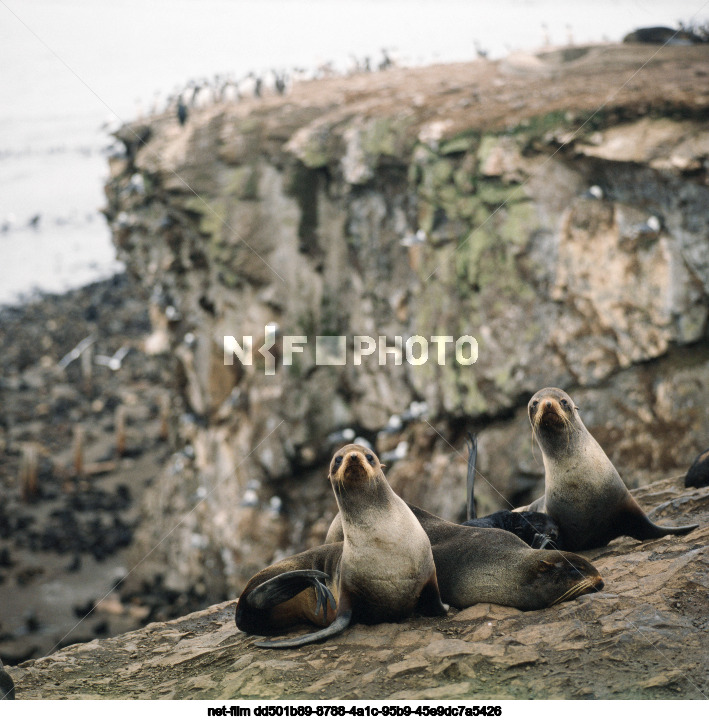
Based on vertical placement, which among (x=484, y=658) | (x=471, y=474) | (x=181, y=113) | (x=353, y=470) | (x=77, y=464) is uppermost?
(x=181, y=113)

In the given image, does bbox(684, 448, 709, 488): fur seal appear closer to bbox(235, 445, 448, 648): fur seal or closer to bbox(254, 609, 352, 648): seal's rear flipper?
bbox(235, 445, 448, 648): fur seal

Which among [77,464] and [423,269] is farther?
[77,464]

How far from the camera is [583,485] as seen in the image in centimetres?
381

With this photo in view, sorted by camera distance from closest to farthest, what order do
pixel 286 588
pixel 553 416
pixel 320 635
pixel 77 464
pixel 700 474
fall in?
pixel 320 635, pixel 286 588, pixel 553 416, pixel 700 474, pixel 77 464

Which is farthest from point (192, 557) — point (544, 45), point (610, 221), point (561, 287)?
point (544, 45)

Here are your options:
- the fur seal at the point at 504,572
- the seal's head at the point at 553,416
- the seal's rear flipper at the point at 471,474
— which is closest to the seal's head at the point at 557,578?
the fur seal at the point at 504,572

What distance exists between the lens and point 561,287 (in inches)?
382

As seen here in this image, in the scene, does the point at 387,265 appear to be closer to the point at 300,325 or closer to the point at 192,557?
the point at 300,325

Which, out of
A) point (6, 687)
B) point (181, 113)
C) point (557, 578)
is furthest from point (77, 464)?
point (557, 578)

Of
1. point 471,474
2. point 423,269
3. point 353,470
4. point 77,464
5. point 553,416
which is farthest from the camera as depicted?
point 77,464

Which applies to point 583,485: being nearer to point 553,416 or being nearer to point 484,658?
point 553,416

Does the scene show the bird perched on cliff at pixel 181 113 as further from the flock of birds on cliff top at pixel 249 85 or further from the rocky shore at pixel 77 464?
the rocky shore at pixel 77 464

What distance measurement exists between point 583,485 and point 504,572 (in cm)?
83

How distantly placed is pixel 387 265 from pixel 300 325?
2310 millimetres
